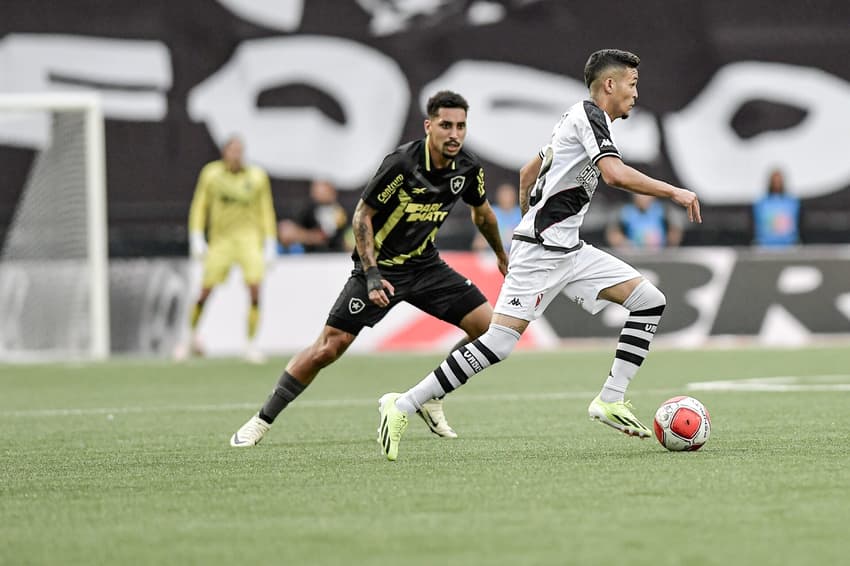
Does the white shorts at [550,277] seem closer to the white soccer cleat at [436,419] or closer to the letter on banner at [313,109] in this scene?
the white soccer cleat at [436,419]

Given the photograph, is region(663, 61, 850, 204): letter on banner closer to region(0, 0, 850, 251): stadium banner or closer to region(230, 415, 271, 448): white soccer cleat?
region(0, 0, 850, 251): stadium banner

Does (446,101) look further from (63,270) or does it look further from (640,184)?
(63,270)

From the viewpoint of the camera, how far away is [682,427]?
7898mm

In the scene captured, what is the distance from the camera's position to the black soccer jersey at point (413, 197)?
874 cm

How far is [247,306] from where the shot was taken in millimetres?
18641

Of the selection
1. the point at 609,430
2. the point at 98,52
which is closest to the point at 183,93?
the point at 98,52

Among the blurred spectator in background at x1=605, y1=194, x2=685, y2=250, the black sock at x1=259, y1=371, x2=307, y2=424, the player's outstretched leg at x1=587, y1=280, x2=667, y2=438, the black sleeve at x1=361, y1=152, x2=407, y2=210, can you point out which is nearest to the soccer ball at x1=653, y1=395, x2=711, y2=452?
the player's outstretched leg at x1=587, y1=280, x2=667, y2=438

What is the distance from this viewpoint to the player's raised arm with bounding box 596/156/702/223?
24.3 ft

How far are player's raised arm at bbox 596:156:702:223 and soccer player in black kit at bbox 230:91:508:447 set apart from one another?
46.4 inches

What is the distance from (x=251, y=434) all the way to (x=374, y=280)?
3.91ft

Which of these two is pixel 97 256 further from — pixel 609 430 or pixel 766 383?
pixel 609 430

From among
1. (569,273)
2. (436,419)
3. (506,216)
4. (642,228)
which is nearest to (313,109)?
(506,216)

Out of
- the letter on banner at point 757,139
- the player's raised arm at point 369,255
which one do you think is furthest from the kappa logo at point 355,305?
the letter on banner at point 757,139

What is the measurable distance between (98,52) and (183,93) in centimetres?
132
